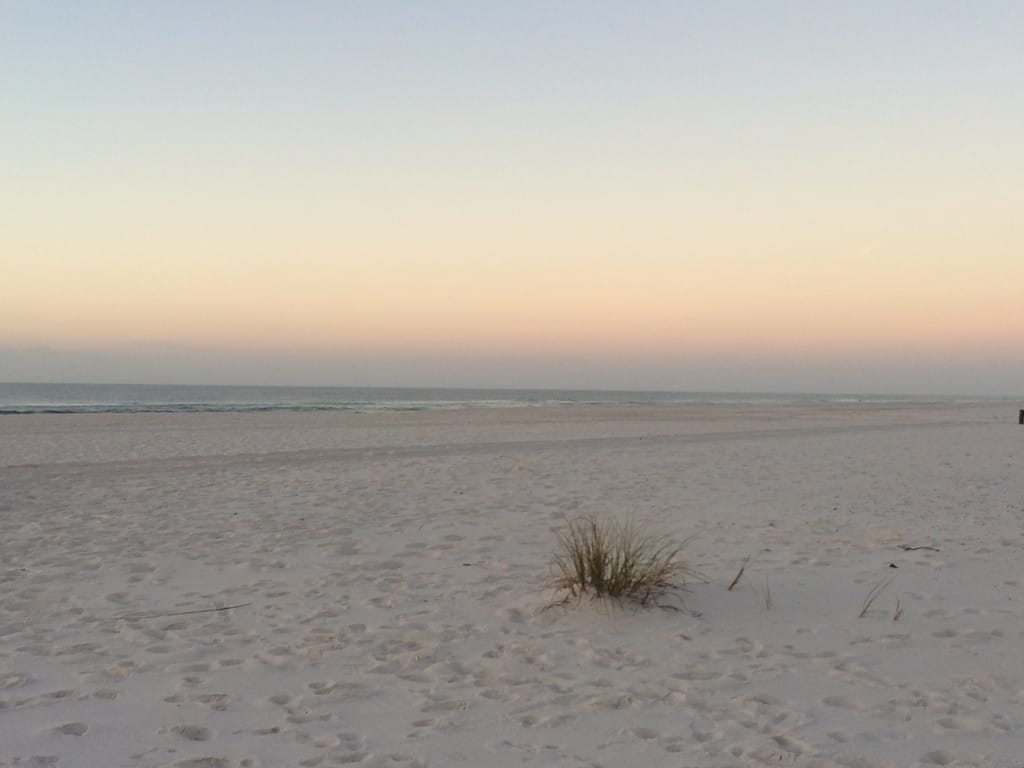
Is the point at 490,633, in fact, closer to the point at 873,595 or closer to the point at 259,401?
the point at 873,595

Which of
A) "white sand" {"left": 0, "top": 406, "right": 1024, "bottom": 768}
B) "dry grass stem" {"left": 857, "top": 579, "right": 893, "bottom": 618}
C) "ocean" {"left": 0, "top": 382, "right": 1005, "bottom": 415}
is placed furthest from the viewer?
"ocean" {"left": 0, "top": 382, "right": 1005, "bottom": 415}

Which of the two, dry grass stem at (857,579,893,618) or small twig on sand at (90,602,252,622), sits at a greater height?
dry grass stem at (857,579,893,618)

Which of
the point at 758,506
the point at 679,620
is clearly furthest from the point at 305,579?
the point at 758,506

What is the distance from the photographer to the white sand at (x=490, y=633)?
343 cm

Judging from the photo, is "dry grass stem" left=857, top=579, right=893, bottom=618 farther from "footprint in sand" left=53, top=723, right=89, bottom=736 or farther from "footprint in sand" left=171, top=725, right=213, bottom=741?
"footprint in sand" left=53, top=723, right=89, bottom=736

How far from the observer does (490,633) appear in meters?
4.86

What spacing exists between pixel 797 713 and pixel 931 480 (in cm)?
914

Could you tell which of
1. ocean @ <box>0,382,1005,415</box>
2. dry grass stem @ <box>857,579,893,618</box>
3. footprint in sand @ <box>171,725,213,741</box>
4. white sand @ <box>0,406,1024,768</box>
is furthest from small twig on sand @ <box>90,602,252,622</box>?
ocean @ <box>0,382,1005,415</box>

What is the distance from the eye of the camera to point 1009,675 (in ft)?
13.2

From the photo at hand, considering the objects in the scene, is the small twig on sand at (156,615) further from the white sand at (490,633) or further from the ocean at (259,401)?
the ocean at (259,401)

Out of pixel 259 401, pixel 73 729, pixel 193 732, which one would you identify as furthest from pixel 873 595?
pixel 259 401

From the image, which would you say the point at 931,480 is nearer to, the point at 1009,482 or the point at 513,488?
the point at 1009,482

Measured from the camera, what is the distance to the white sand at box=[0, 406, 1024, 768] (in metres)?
3.43

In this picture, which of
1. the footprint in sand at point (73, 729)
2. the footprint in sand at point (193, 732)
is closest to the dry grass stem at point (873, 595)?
the footprint in sand at point (193, 732)
